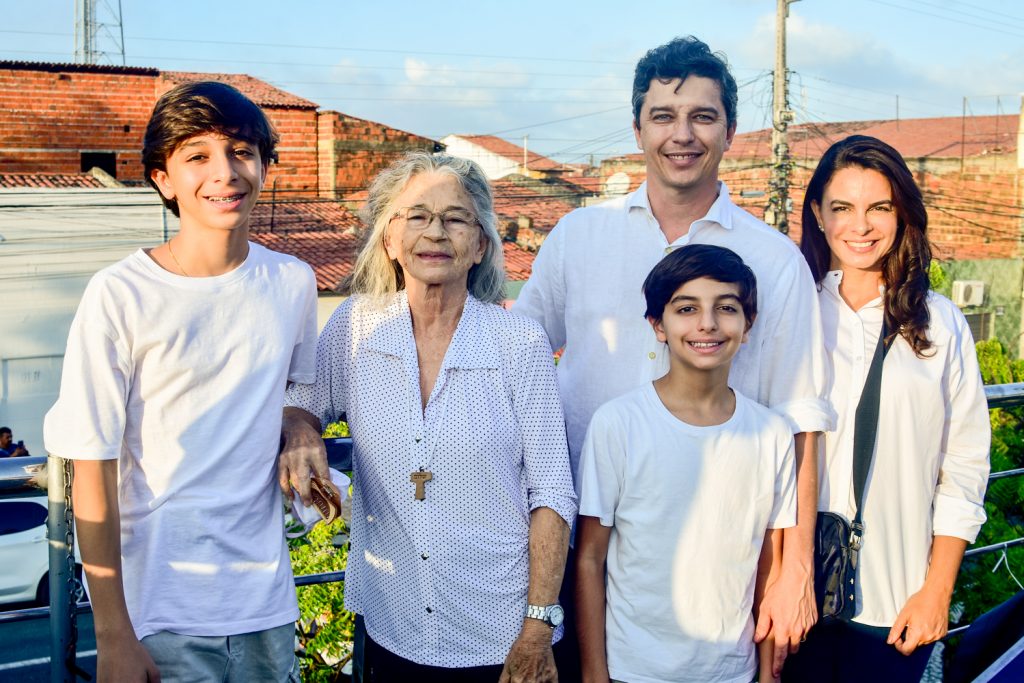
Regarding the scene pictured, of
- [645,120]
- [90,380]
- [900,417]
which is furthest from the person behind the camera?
[645,120]

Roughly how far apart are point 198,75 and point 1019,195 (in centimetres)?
1980

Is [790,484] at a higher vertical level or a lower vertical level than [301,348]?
lower

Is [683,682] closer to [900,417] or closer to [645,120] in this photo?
[900,417]

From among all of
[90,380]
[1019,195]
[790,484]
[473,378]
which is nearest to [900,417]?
[790,484]

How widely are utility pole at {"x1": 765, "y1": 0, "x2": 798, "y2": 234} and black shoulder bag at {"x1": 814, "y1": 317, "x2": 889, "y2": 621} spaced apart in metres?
18.0

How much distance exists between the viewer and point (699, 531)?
2.34 meters

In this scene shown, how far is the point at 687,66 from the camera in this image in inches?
102

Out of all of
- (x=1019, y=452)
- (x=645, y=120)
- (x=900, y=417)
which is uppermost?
(x=645, y=120)

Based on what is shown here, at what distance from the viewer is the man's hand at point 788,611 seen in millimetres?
2377

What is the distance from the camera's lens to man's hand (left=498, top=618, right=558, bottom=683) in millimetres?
2246

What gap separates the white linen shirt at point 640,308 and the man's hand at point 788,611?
0.37 meters

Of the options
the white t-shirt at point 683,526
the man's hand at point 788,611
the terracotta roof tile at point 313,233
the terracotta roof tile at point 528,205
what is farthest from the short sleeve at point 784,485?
the terracotta roof tile at point 528,205

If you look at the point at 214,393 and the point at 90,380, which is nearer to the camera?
the point at 90,380

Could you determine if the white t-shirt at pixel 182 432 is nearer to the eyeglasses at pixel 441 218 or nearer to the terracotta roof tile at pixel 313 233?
the eyeglasses at pixel 441 218
